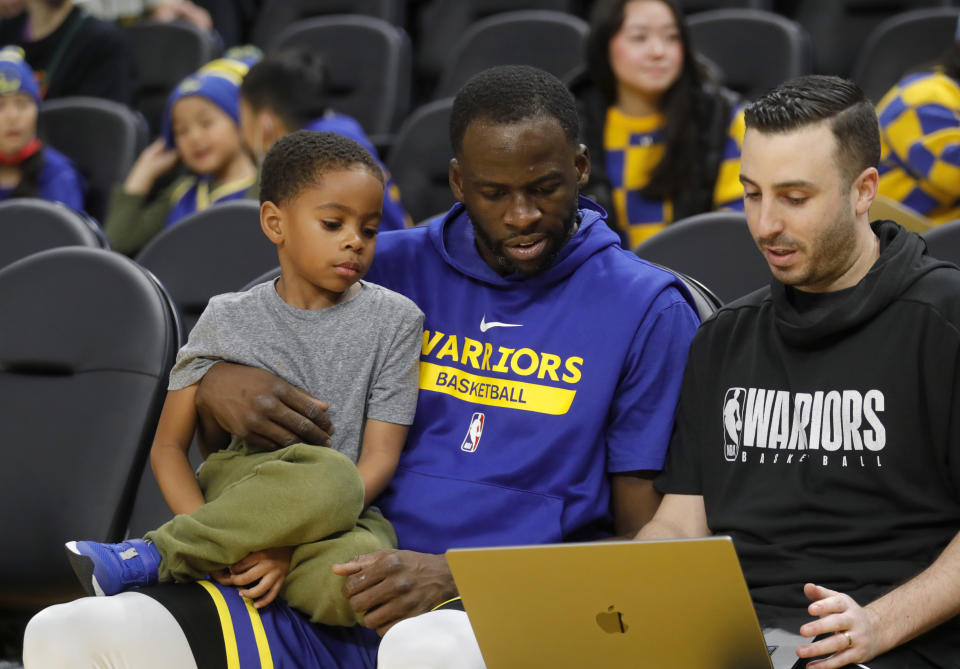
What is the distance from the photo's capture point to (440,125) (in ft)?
13.1

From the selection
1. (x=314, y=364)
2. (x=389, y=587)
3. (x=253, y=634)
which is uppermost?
(x=314, y=364)

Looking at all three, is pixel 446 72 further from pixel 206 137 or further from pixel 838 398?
pixel 838 398

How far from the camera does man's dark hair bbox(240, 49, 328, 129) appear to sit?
3.94m

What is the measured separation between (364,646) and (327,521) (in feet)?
0.74

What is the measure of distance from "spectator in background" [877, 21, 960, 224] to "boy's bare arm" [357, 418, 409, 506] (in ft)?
6.01

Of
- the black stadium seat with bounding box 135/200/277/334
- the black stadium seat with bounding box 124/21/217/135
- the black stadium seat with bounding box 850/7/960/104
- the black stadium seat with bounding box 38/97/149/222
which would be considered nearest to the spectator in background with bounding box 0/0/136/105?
the black stadium seat with bounding box 124/21/217/135

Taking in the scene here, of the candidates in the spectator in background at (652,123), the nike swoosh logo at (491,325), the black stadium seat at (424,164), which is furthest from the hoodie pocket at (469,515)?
the black stadium seat at (424,164)

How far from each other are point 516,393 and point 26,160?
2.95 metres

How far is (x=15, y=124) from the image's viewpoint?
4281mm

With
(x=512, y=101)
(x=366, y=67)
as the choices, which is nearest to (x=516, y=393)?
(x=512, y=101)

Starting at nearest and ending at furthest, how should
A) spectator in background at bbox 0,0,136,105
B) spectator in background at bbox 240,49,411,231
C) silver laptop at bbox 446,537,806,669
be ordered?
silver laptop at bbox 446,537,806,669 → spectator in background at bbox 240,49,411,231 → spectator in background at bbox 0,0,136,105

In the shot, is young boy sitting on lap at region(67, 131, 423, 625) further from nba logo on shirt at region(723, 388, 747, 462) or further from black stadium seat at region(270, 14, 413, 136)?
black stadium seat at region(270, 14, 413, 136)

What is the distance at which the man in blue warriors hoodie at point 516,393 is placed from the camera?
72.2 inches

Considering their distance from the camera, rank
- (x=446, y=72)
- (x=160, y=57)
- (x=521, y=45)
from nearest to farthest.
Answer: (x=521, y=45) → (x=446, y=72) → (x=160, y=57)
